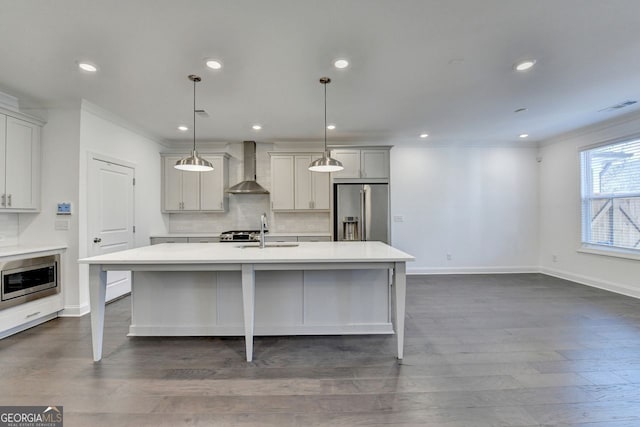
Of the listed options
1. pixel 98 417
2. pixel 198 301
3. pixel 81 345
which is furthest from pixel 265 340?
pixel 81 345

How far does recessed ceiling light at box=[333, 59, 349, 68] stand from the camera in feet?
8.02

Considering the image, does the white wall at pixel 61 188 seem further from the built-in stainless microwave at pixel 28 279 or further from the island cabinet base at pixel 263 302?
the island cabinet base at pixel 263 302

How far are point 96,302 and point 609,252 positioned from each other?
6.40 meters

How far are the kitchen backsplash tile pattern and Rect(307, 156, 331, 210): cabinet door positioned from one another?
12.6 ft

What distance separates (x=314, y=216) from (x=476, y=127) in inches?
120

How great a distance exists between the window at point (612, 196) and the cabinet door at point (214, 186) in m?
6.07

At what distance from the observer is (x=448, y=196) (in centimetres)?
539

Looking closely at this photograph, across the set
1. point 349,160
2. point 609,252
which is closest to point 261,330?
point 349,160

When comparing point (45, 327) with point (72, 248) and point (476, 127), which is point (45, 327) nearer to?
point (72, 248)

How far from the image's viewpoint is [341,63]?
2.48 metres

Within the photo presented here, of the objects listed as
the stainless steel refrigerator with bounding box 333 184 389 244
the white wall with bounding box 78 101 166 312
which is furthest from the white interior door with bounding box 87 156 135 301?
the stainless steel refrigerator with bounding box 333 184 389 244

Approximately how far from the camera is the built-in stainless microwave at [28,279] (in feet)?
8.82

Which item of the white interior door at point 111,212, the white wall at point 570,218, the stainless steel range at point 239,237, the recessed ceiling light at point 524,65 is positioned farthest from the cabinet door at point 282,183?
the white wall at point 570,218

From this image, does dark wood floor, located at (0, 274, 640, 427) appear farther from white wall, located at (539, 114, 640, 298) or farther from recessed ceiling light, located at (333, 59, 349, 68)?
recessed ceiling light, located at (333, 59, 349, 68)
